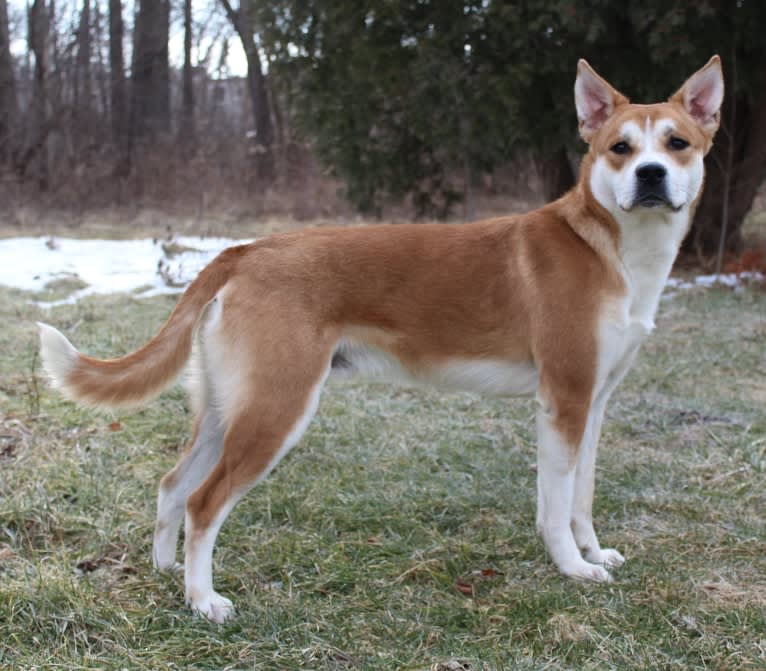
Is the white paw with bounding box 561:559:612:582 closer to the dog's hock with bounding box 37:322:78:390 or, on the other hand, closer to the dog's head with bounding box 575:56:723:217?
the dog's head with bounding box 575:56:723:217

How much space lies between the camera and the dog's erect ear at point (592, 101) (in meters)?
3.39

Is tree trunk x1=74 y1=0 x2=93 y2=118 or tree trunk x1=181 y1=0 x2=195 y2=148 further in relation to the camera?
tree trunk x1=181 y1=0 x2=195 y2=148

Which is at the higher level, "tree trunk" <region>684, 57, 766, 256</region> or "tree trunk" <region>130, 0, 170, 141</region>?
"tree trunk" <region>130, 0, 170, 141</region>

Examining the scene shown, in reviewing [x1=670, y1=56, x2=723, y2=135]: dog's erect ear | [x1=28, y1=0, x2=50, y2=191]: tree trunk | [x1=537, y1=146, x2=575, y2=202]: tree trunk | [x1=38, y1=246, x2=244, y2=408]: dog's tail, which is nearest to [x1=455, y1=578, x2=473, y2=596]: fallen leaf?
[x1=38, y1=246, x2=244, y2=408]: dog's tail

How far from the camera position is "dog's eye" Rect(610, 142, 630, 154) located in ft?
10.4

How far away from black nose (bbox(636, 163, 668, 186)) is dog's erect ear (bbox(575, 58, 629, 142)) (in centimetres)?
41

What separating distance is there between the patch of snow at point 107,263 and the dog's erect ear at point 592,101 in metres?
5.43

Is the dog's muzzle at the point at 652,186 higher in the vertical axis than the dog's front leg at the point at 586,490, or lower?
higher

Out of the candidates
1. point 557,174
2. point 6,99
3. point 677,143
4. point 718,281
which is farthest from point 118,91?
point 677,143

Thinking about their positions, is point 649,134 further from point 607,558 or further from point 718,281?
point 718,281

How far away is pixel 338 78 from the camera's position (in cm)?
1070

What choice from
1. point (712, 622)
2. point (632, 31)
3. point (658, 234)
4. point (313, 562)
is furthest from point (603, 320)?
point (632, 31)


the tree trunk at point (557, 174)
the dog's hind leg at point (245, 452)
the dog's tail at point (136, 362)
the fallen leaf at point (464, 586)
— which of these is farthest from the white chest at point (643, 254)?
the tree trunk at point (557, 174)

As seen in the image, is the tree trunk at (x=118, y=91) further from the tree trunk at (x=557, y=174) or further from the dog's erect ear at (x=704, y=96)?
the dog's erect ear at (x=704, y=96)
